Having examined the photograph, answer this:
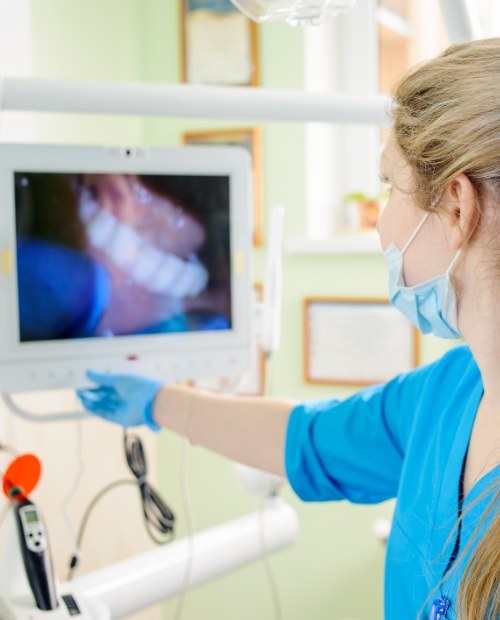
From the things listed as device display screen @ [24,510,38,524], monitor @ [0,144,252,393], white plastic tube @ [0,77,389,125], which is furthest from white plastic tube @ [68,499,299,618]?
white plastic tube @ [0,77,389,125]

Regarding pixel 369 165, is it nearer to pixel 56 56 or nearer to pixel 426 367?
pixel 56 56

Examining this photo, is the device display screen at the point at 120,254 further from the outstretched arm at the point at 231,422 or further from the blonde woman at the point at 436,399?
the blonde woman at the point at 436,399

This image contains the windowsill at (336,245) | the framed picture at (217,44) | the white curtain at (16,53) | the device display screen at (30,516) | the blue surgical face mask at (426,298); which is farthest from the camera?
the framed picture at (217,44)

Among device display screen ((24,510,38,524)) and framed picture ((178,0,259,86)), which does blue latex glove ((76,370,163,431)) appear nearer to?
device display screen ((24,510,38,524))

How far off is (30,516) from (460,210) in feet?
2.24

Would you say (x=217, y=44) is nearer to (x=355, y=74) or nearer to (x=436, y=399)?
(x=355, y=74)

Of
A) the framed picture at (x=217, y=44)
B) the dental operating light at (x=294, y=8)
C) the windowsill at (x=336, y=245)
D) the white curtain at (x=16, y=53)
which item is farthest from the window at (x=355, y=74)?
the dental operating light at (x=294, y=8)

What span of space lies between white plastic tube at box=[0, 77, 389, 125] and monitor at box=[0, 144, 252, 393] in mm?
115

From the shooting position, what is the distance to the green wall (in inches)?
86.3

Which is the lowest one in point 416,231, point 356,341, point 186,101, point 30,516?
point 30,516

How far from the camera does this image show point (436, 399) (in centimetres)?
116

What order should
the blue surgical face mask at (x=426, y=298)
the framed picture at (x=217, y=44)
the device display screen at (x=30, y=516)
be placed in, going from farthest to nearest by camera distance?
the framed picture at (x=217, y=44) → the device display screen at (x=30, y=516) → the blue surgical face mask at (x=426, y=298)

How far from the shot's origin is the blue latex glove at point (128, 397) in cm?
140

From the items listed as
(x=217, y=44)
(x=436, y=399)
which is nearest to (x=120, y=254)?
(x=436, y=399)
